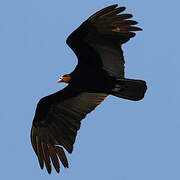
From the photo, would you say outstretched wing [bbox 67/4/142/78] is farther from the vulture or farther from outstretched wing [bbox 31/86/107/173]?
outstretched wing [bbox 31/86/107/173]

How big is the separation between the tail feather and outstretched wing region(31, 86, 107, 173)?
20.6 inches

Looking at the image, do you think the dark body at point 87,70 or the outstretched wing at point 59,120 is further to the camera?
the outstretched wing at point 59,120

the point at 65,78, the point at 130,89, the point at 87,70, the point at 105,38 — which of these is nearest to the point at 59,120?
the point at 65,78

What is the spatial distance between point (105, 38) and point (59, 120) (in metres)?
2.09

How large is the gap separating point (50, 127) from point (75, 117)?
621 mm

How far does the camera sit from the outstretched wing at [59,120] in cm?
1332

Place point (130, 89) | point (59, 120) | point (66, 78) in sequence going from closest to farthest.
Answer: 1. point (130, 89)
2. point (66, 78)
3. point (59, 120)

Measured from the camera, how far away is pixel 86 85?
13.1 m

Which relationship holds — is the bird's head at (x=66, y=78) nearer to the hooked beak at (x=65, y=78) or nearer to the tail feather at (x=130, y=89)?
the hooked beak at (x=65, y=78)

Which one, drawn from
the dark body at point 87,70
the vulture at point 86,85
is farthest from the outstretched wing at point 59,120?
the dark body at point 87,70

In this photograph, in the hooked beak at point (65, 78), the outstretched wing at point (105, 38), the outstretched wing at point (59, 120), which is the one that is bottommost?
the outstretched wing at point (59, 120)

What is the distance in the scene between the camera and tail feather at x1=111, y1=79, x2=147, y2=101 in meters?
12.8

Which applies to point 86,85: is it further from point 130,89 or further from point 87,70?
point 130,89

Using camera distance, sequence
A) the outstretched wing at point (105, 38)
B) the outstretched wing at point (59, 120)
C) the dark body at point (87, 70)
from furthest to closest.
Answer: the outstretched wing at point (59, 120), the dark body at point (87, 70), the outstretched wing at point (105, 38)
